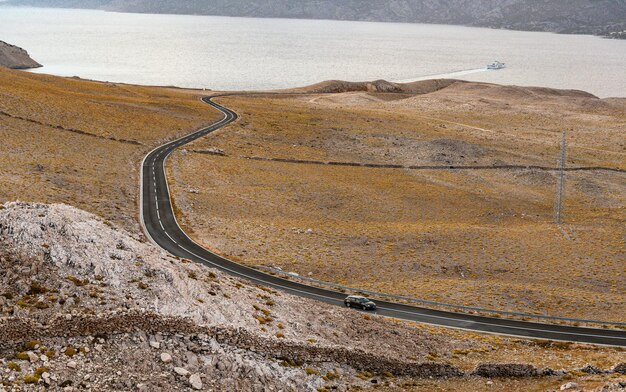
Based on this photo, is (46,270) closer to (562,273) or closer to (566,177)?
(562,273)

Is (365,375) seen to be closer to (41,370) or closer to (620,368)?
(41,370)

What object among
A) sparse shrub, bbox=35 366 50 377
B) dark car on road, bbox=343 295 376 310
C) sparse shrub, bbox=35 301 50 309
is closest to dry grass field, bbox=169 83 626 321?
dark car on road, bbox=343 295 376 310

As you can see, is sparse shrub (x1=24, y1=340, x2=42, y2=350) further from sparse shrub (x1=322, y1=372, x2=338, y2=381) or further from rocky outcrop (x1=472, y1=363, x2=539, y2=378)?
rocky outcrop (x1=472, y1=363, x2=539, y2=378)

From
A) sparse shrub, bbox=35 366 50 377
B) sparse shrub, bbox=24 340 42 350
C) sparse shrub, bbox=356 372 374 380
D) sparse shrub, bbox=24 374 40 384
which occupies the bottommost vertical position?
sparse shrub, bbox=356 372 374 380

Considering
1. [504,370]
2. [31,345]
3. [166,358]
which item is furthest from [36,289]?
[504,370]

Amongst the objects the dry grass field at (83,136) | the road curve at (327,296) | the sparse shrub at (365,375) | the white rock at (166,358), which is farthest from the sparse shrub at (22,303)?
the dry grass field at (83,136)

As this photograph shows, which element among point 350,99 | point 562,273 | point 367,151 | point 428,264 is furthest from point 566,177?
point 350,99

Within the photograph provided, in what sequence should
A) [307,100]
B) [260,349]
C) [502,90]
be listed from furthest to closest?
[502,90] < [307,100] < [260,349]
